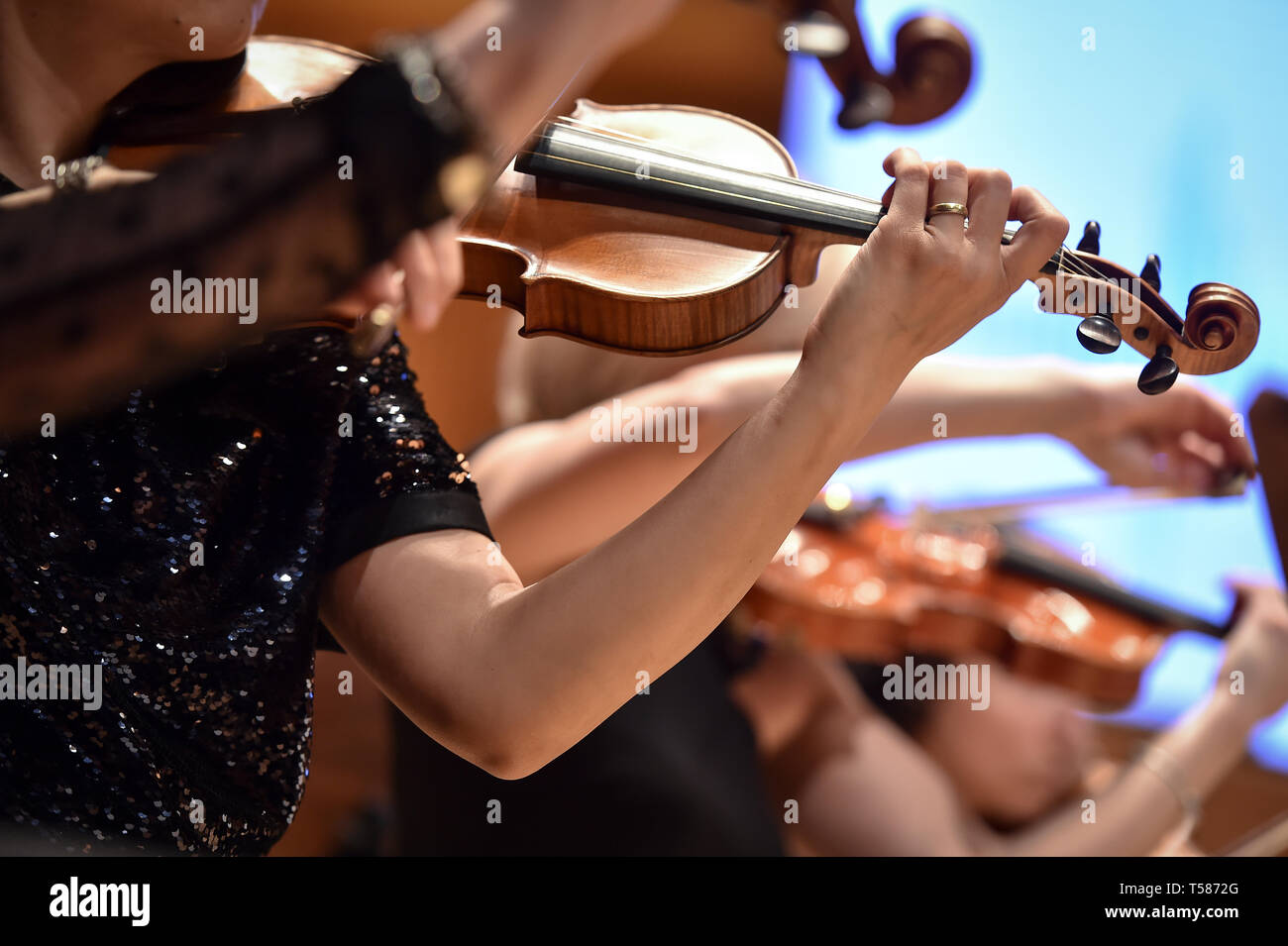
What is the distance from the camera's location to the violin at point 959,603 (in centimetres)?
153

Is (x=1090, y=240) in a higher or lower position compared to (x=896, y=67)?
lower

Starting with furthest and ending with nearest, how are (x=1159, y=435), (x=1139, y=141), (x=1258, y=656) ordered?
1. (x=1139, y=141)
2. (x=1258, y=656)
3. (x=1159, y=435)

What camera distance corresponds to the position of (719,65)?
7.23 ft

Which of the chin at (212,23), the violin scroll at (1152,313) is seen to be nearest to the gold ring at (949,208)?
the violin scroll at (1152,313)

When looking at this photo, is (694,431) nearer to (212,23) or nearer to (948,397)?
(948,397)

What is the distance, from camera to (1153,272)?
0.70 meters

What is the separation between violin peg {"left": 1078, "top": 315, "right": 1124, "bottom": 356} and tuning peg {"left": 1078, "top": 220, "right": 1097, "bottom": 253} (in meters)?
0.07

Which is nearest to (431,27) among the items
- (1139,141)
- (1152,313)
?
(1139,141)

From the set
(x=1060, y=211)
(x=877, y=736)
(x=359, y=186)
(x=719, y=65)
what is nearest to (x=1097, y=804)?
(x=877, y=736)

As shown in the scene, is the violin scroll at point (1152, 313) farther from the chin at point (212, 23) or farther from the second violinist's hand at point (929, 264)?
the chin at point (212, 23)

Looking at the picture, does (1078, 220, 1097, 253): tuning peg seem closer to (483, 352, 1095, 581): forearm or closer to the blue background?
(483, 352, 1095, 581): forearm

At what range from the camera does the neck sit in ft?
2.16

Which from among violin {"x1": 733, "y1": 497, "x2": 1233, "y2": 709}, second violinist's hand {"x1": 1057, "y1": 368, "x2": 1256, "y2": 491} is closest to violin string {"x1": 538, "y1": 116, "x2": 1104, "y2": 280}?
second violinist's hand {"x1": 1057, "y1": 368, "x2": 1256, "y2": 491}

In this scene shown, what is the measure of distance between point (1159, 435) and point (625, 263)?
714mm
